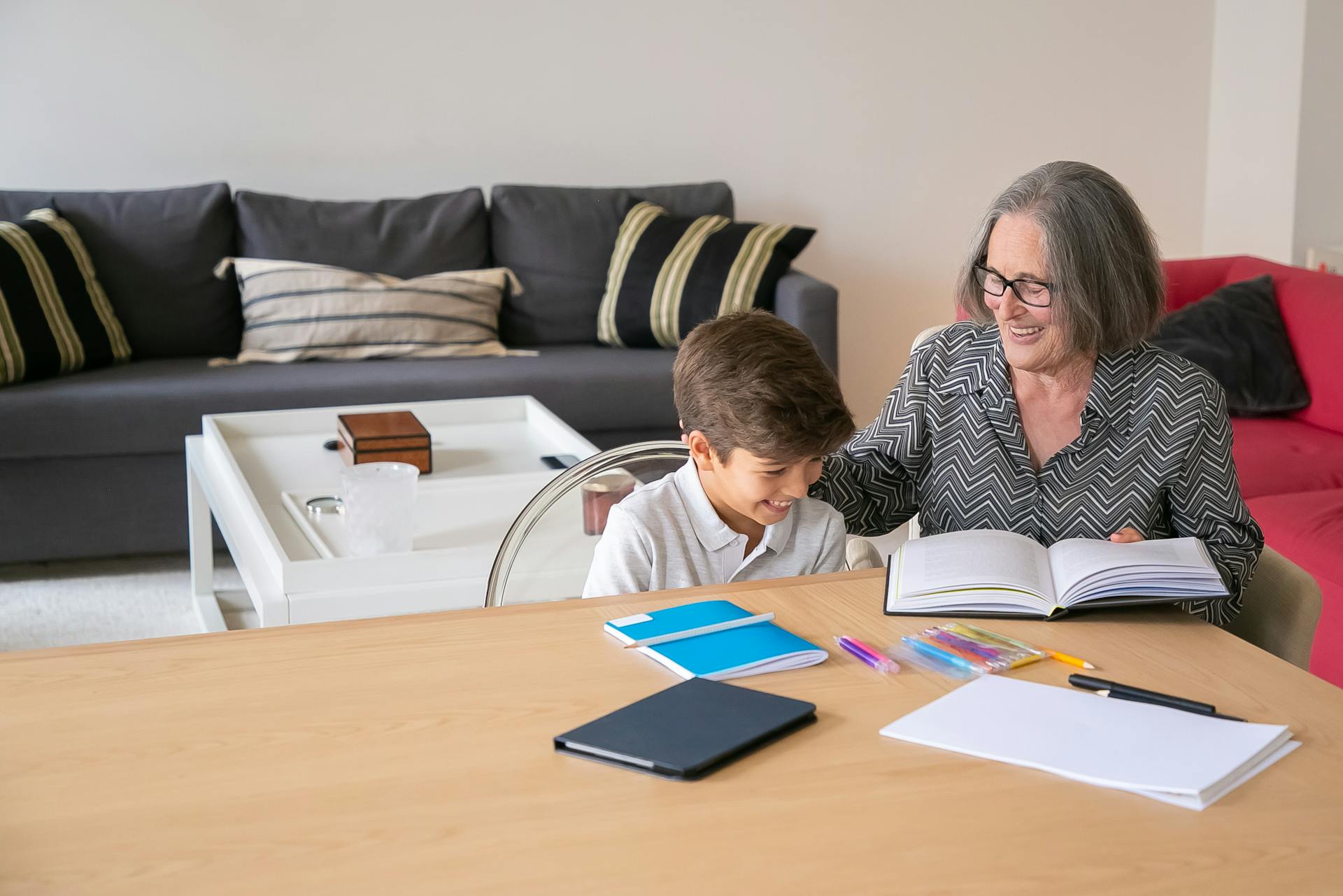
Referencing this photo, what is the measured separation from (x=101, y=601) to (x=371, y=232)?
137 centimetres

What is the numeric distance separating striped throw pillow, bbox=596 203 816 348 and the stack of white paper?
269cm

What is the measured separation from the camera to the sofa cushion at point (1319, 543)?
2.08 m

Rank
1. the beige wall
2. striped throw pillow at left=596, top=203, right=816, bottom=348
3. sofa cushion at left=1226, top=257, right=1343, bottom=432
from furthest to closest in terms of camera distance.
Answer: the beige wall, striped throw pillow at left=596, top=203, right=816, bottom=348, sofa cushion at left=1226, top=257, right=1343, bottom=432

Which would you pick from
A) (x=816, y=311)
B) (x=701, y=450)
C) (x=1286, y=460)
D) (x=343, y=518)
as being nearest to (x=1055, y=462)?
(x=701, y=450)

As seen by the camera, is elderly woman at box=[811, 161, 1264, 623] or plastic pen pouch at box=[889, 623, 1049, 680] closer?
plastic pen pouch at box=[889, 623, 1049, 680]

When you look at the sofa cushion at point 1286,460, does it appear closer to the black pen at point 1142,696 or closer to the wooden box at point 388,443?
the wooden box at point 388,443

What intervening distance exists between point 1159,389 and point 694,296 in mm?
2283

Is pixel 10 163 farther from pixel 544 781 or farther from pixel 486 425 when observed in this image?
pixel 544 781

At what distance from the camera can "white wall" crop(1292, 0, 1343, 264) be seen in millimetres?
4082

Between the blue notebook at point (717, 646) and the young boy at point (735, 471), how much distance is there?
0.77 feet

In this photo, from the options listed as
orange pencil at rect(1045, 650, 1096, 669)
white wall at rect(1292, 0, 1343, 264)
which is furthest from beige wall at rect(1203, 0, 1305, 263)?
orange pencil at rect(1045, 650, 1096, 669)

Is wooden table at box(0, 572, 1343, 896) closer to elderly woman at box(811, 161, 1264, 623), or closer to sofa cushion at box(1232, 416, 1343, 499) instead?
elderly woman at box(811, 161, 1264, 623)

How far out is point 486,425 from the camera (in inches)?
114

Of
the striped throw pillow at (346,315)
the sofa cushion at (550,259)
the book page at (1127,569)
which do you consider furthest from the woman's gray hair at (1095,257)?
the sofa cushion at (550,259)
